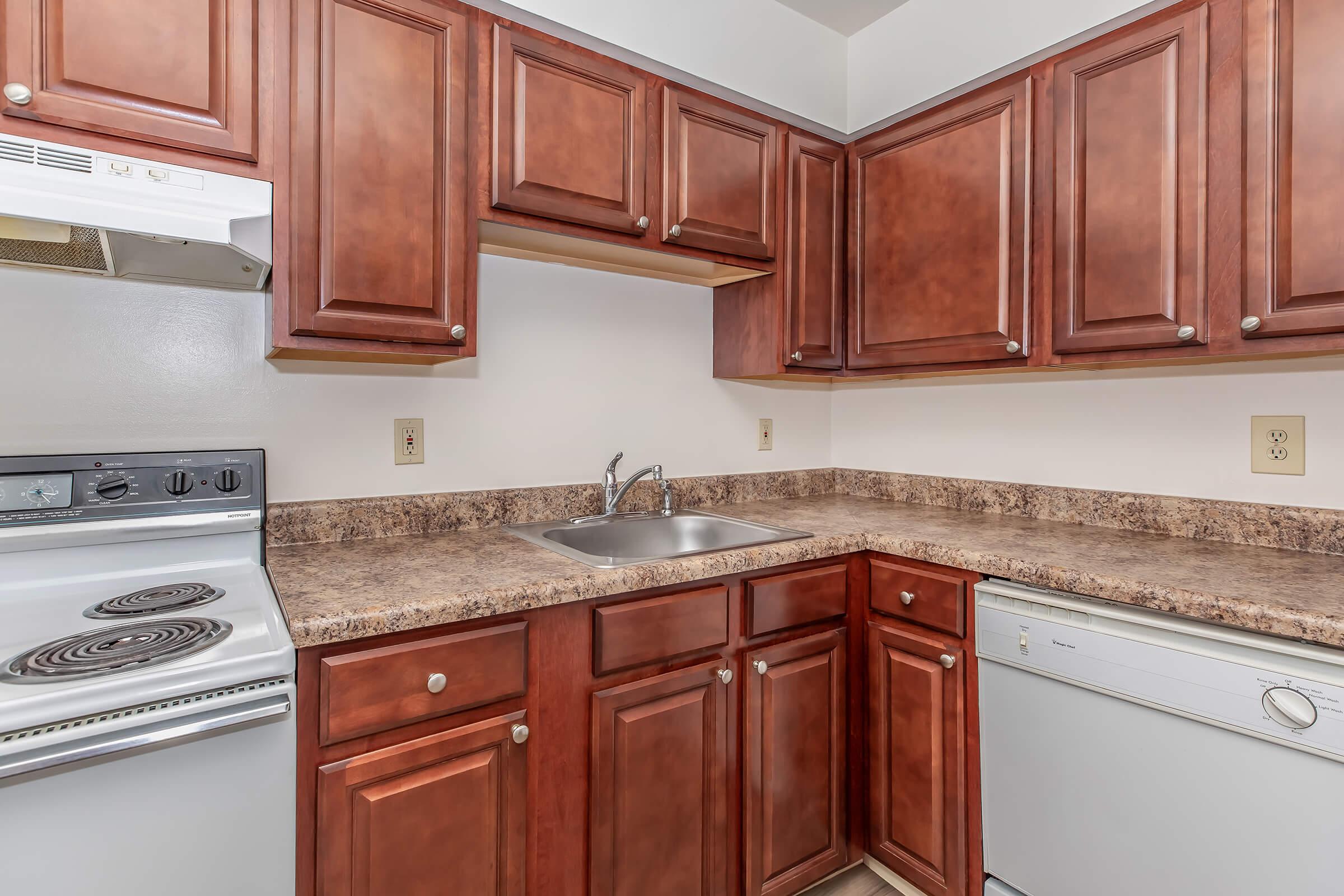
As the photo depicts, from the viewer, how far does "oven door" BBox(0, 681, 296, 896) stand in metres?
0.80

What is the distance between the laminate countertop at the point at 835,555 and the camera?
106 centimetres

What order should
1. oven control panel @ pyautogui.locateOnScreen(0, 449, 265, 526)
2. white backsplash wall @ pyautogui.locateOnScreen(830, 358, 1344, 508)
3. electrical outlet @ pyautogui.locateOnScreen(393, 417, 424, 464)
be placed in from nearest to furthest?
1. oven control panel @ pyautogui.locateOnScreen(0, 449, 265, 526)
2. white backsplash wall @ pyautogui.locateOnScreen(830, 358, 1344, 508)
3. electrical outlet @ pyautogui.locateOnScreen(393, 417, 424, 464)

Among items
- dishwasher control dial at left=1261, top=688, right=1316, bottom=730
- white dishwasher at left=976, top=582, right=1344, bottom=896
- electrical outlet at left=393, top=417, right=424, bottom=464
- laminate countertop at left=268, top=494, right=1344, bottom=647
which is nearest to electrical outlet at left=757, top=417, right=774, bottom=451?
laminate countertop at left=268, top=494, right=1344, bottom=647

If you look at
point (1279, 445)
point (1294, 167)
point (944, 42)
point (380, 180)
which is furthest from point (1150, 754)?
point (944, 42)

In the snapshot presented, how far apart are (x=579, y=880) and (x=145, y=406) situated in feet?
4.31

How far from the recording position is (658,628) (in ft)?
4.46

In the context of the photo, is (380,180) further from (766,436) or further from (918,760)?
(918,760)

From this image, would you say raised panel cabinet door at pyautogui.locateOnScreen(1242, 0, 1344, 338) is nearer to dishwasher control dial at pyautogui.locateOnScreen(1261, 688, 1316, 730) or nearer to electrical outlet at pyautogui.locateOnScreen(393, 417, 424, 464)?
dishwasher control dial at pyautogui.locateOnScreen(1261, 688, 1316, 730)

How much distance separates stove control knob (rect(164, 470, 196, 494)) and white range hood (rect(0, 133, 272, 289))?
41 centimetres

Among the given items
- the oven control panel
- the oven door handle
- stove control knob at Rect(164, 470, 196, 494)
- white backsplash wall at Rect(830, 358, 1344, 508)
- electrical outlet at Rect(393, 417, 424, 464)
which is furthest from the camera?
electrical outlet at Rect(393, 417, 424, 464)

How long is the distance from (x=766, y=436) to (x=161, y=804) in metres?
1.88

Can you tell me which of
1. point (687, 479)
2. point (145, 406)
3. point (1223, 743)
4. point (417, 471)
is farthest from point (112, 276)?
point (1223, 743)

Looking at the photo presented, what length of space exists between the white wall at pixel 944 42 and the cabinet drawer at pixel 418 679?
6.82 feet

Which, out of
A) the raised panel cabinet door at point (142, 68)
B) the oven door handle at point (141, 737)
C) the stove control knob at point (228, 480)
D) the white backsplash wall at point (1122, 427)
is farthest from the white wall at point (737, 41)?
the oven door handle at point (141, 737)
